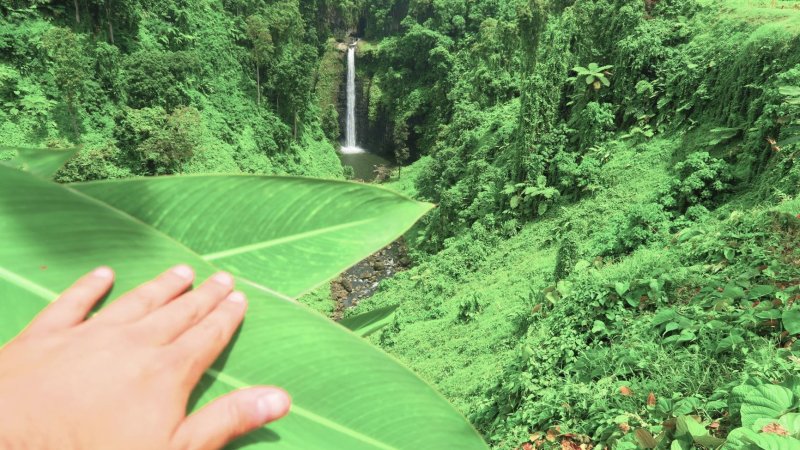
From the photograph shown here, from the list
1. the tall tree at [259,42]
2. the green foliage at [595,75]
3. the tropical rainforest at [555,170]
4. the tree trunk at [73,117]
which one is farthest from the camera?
the tall tree at [259,42]

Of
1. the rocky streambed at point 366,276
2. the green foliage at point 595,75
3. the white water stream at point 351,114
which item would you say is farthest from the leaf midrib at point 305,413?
the white water stream at point 351,114

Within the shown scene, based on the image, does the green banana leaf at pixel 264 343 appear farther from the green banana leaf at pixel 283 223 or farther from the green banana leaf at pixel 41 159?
the green banana leaf at pixel 41 159

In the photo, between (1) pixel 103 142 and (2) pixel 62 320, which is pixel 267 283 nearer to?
(2) pixel 62 320

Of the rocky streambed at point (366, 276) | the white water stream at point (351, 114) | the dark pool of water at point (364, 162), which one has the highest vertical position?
the white water stream at point (351, 114)

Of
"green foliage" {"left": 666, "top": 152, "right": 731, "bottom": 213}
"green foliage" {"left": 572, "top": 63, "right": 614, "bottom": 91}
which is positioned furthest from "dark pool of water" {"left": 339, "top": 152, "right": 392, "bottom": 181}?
"green foliage" {"left": 666, "top": 152, "right": 731, "bottom": 213}

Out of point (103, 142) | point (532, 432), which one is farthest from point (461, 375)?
point (103, 142)

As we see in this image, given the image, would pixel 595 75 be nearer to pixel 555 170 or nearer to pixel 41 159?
pixel 555 170
